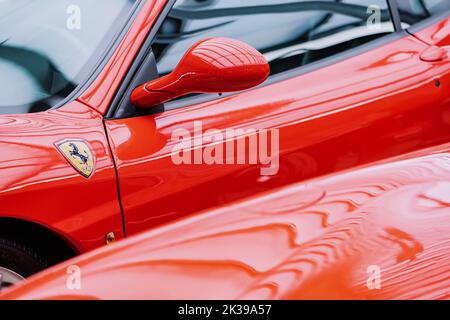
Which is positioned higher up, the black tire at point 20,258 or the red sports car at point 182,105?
the red sports car at point 182,105

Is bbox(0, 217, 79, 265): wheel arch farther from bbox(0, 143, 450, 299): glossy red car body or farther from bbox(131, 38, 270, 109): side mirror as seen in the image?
bbox(0, 143, 450, 299): glossy red car body

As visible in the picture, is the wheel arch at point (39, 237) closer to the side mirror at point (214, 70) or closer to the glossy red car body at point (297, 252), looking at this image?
the side mirror at point (214, 70)

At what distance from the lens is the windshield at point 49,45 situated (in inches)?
120

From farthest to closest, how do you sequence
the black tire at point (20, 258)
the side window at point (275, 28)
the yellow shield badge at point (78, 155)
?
the side window at point (275, 28) → the yellow shield badge at point (78, 155) → the black tire at point (20, 258)

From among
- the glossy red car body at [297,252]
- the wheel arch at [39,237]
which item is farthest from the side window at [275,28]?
the glossy red car body at [297,252]

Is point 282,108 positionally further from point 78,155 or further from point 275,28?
point 78,155

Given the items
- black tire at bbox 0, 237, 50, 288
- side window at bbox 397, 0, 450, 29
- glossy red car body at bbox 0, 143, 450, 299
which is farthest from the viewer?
side window at bbox 397, 0, 450, 29

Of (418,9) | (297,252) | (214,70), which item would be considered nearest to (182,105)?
(214,70)

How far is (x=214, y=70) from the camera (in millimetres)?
2889

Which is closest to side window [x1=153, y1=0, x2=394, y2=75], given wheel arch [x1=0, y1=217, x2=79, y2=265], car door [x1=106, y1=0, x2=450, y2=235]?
car door [x1=106, y1=0, x2=450, y2=235]

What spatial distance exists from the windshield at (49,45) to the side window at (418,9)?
116 cm

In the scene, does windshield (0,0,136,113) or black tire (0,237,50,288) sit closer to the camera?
black tire (0,237,50,288)

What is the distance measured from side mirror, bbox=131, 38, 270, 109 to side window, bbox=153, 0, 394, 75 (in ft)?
0.84

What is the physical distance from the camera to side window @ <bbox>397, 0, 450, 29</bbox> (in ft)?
12.3
